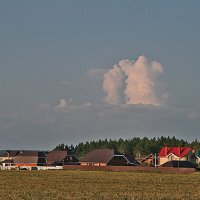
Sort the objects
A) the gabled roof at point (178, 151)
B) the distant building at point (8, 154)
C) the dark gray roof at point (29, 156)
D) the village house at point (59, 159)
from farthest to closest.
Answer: the distant building at point (8, 154)
the dark gray roof at point (29, 156)
the village house at point (59, 159)
the gabled roof at point (178, 151)

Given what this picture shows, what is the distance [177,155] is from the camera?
484ft

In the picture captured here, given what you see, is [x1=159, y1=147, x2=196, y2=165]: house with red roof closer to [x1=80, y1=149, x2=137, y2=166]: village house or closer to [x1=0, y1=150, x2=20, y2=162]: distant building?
[x1=80, y1=149, x2=137, y2=166]: village house

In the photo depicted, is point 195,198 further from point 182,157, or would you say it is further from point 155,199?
point 182,157

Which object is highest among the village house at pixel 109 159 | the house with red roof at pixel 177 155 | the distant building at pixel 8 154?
the distant building at pixel 8 154

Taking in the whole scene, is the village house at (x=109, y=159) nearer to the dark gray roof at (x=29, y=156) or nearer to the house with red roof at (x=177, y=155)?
the house with red roof at (x=177, y=155)

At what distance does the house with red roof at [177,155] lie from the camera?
146025mm

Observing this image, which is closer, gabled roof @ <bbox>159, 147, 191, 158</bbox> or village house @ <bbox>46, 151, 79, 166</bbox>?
gabled roof @ <bbox>159, 147, 191, 158</bbox>

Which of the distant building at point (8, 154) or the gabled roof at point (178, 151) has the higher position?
the distant building at point (8, 154)

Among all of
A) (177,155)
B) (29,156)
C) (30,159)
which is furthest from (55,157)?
(177,155)

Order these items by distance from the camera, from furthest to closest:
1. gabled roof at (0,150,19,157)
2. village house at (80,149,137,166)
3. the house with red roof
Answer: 1. gabled roof at (0,150,19,157)
2. the house with red roof
3. village house at (80,149,137,166)

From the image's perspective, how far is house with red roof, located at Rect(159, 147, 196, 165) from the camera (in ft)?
479

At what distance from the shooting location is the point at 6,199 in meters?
35.2

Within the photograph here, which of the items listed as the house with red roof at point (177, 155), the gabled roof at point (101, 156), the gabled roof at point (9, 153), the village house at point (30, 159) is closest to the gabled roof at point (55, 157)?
the village house at point (30, 159)

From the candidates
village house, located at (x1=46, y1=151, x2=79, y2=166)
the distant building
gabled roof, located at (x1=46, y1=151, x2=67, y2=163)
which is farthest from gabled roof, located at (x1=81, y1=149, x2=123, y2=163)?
the distant building
